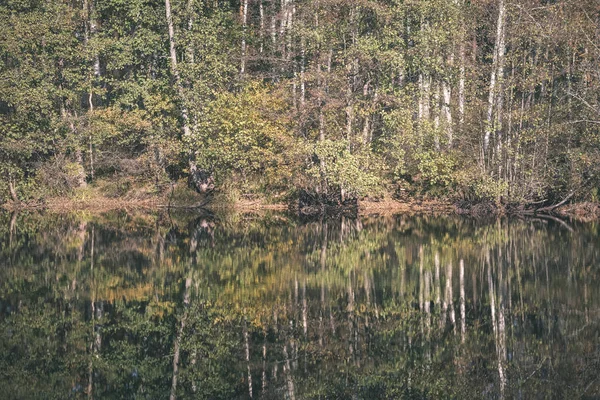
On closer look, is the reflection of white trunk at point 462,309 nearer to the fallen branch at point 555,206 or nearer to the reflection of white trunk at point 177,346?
the reflection of white trunk at point 177,346

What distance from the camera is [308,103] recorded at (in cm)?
3653

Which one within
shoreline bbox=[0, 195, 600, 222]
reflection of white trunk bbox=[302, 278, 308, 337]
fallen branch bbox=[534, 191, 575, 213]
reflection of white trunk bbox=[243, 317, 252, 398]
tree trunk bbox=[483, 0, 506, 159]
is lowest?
shoreline bbox=[0, 195, 600, 222]

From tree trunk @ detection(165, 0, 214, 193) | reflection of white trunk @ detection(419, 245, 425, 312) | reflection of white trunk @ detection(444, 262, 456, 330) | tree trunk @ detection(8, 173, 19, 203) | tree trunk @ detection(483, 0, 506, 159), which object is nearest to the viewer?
reflection of white trunk @ detection(444, 262, 456, 330)

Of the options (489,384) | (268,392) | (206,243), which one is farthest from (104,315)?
(206,243)

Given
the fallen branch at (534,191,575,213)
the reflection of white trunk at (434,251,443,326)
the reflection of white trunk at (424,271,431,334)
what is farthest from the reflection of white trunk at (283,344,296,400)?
the fallen branch at (534,191,575,213)

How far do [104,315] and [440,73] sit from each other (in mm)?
26182

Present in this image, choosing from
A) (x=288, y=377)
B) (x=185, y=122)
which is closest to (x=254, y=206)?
(x=185, y=122)

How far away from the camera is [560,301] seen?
1560 centimetres

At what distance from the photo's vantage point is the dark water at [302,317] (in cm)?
1070

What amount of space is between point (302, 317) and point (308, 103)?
23.1 metres

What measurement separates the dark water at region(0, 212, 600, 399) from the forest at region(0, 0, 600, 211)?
373 inches

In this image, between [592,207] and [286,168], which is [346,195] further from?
[592,207]

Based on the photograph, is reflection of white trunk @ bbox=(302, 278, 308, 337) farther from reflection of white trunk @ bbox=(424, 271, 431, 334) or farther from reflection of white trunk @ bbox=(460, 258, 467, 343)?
reflection of white trunk @ bbox=(460, 258, 467, 343)

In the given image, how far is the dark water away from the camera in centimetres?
1070
